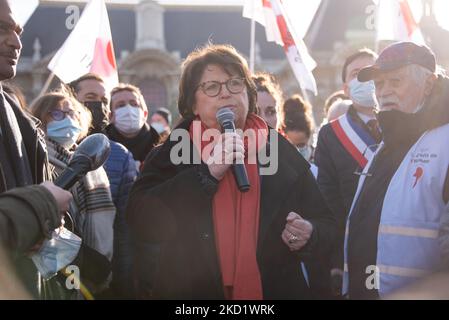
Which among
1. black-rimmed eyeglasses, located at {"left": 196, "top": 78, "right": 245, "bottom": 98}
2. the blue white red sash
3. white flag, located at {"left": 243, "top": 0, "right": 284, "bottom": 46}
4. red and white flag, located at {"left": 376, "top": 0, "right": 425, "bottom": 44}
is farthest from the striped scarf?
red and white flag, located at {"left": 376, "top": 0, "right": 425, "bottom": 44}

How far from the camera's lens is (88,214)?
13.4ft

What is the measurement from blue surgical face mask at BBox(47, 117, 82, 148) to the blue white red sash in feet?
5.03

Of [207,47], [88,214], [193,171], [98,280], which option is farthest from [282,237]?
[88,214]

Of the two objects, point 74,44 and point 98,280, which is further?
point 74,44

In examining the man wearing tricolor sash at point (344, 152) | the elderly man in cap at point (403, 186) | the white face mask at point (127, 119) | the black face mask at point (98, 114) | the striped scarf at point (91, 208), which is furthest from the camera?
the white face mask at point (127, 119)

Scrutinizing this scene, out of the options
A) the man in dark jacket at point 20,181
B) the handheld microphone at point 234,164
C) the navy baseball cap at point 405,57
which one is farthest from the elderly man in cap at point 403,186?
the man in dark jacket at point 20,181

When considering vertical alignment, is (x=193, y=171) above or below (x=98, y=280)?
above

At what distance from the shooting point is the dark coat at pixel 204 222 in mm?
2793

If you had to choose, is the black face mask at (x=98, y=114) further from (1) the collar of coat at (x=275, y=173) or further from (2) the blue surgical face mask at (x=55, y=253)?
(2) the blue surgical face mask at (x=55, y=253)

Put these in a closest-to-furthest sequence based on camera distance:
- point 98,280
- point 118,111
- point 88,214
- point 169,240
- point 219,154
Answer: point 219,154 → point 169,240 → point 98,280 → point 88,214 → point 118,111

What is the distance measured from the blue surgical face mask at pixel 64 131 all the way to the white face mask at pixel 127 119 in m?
1.37

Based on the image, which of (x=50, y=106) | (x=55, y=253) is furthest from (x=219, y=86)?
(x=50, y=106)
